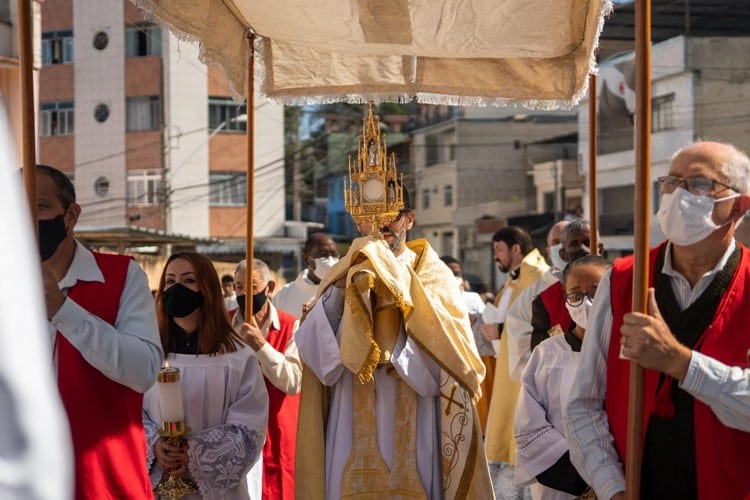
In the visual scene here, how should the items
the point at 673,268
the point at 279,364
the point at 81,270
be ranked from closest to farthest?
the point at 673,268, the point at 81,270, the point at 279,364

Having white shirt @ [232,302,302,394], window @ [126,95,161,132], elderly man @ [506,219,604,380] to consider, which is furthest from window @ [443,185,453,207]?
white shirt @ [232,302,302,394]

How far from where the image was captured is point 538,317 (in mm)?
6328

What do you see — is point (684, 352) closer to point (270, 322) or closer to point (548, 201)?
point (270, 322)

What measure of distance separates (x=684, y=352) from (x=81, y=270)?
86.0 inches

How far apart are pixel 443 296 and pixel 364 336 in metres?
0.62

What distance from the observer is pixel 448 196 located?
46.5 metres

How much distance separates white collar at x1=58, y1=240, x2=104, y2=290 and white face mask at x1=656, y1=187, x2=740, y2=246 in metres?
2.06

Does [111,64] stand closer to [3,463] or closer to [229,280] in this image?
[229,280]

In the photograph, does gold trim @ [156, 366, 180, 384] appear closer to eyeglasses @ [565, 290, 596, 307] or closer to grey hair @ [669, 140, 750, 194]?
eyeglasses @ [565, 290, 596, 307]

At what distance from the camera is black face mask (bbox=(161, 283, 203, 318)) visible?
5117 mm

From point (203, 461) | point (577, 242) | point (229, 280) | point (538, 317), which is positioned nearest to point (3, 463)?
point (203, 461)

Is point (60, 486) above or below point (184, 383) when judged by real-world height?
above

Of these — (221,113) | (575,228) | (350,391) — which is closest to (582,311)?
(350,391)

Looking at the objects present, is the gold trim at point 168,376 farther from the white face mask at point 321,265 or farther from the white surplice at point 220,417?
the white face mask at point 321,265
